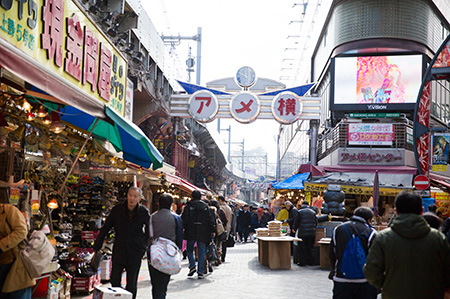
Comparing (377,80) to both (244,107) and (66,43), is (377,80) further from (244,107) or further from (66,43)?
(66,43)

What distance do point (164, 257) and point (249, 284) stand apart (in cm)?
415

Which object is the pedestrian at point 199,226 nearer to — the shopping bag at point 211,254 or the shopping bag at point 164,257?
the shopping bag at point 211,254

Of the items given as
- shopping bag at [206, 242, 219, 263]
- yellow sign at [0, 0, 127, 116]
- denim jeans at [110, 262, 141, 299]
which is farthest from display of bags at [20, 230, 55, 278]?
shopping bag at [206, 242, 219, 263]

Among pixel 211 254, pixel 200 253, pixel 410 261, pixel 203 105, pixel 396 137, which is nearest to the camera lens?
pixel 410 261

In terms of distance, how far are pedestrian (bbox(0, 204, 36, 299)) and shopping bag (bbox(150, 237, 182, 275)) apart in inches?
73.7

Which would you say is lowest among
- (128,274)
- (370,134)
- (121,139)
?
(128,274)

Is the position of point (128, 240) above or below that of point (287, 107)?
below

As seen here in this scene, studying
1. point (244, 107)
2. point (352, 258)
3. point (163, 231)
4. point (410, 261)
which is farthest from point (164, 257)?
point (244, 107)

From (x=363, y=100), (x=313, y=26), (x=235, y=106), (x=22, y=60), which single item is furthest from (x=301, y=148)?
(x=22, y=60)

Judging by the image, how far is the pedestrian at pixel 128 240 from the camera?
742 centimetres

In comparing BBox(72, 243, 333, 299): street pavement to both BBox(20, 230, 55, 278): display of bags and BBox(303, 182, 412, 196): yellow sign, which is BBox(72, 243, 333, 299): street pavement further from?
BBox(303, 182, 412, 196): yellow sign

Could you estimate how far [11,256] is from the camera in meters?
6.07

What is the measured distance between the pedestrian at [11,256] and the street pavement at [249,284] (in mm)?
3452

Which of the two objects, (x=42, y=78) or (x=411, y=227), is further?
(x=42, y=78)
